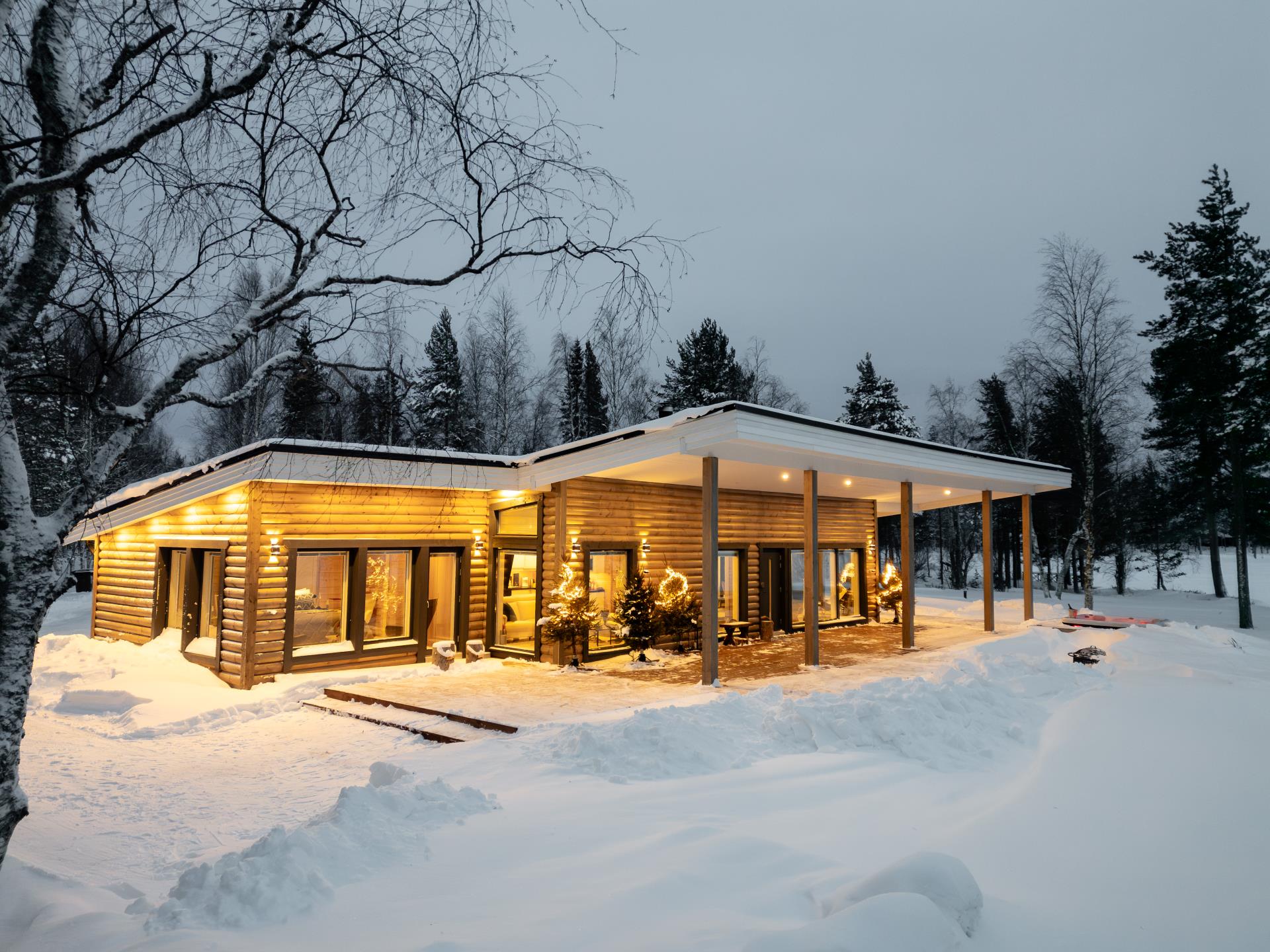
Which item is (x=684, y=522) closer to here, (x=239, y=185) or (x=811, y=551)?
(x=811, y=551)

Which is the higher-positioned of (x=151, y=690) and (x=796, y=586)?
(x=796, y=586)

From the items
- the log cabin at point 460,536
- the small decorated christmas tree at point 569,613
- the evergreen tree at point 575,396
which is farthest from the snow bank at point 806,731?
the evergreen tree at point 575,396

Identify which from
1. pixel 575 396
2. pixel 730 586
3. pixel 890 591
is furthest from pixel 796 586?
pixel 575 396

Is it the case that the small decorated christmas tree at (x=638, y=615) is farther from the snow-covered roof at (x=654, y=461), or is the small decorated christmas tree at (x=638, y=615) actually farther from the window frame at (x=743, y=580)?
the window frame at (x=743, y=580)

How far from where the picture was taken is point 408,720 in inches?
290

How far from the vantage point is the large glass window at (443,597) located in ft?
36.4

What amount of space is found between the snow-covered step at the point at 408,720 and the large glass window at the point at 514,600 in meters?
A: 3.28

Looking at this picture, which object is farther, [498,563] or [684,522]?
[684,522]

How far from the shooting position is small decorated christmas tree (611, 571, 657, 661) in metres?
10.5

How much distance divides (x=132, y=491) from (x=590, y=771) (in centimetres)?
993

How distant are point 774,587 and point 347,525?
810 centimetres

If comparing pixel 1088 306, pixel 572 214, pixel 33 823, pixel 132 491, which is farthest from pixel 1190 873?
pixel 1088 306

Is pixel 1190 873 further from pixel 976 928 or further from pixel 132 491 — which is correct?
pixel 132 491

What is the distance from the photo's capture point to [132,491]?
36.4 ft
